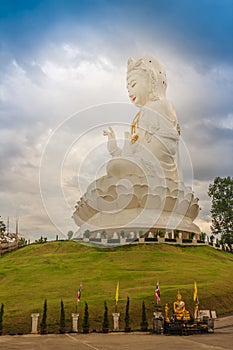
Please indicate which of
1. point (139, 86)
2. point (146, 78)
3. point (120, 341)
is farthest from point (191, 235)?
point (120, 341)

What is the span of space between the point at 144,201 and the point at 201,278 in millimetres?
17170

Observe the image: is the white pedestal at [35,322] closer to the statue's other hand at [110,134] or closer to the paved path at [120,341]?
the paved path at [120,341]

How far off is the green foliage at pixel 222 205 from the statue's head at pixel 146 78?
11530mm

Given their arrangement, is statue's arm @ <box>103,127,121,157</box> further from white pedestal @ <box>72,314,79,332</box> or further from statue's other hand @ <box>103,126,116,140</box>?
white pedestal @ <box>72,314,79,332</box>

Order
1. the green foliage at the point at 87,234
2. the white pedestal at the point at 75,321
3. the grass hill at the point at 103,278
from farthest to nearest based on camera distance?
the green foliage at the point at 87,234 → the grass hill at the point at 103,278 → the white pedestal at the point at 75,321

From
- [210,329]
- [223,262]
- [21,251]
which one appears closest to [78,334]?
[210,329]

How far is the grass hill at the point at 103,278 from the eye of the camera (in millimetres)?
20062

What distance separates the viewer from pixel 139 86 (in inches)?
1896

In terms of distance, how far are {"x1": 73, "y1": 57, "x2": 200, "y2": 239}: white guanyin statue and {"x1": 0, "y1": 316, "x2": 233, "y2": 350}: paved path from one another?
959 inches

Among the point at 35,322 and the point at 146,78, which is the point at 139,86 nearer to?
the point at 146,78

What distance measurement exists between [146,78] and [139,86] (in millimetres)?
1049

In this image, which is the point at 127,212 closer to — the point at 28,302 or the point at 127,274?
the point at 127,274

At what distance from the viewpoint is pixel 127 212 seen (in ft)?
140

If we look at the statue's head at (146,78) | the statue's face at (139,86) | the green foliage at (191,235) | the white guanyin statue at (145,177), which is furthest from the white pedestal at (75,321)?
the statue's face at (139,86)
